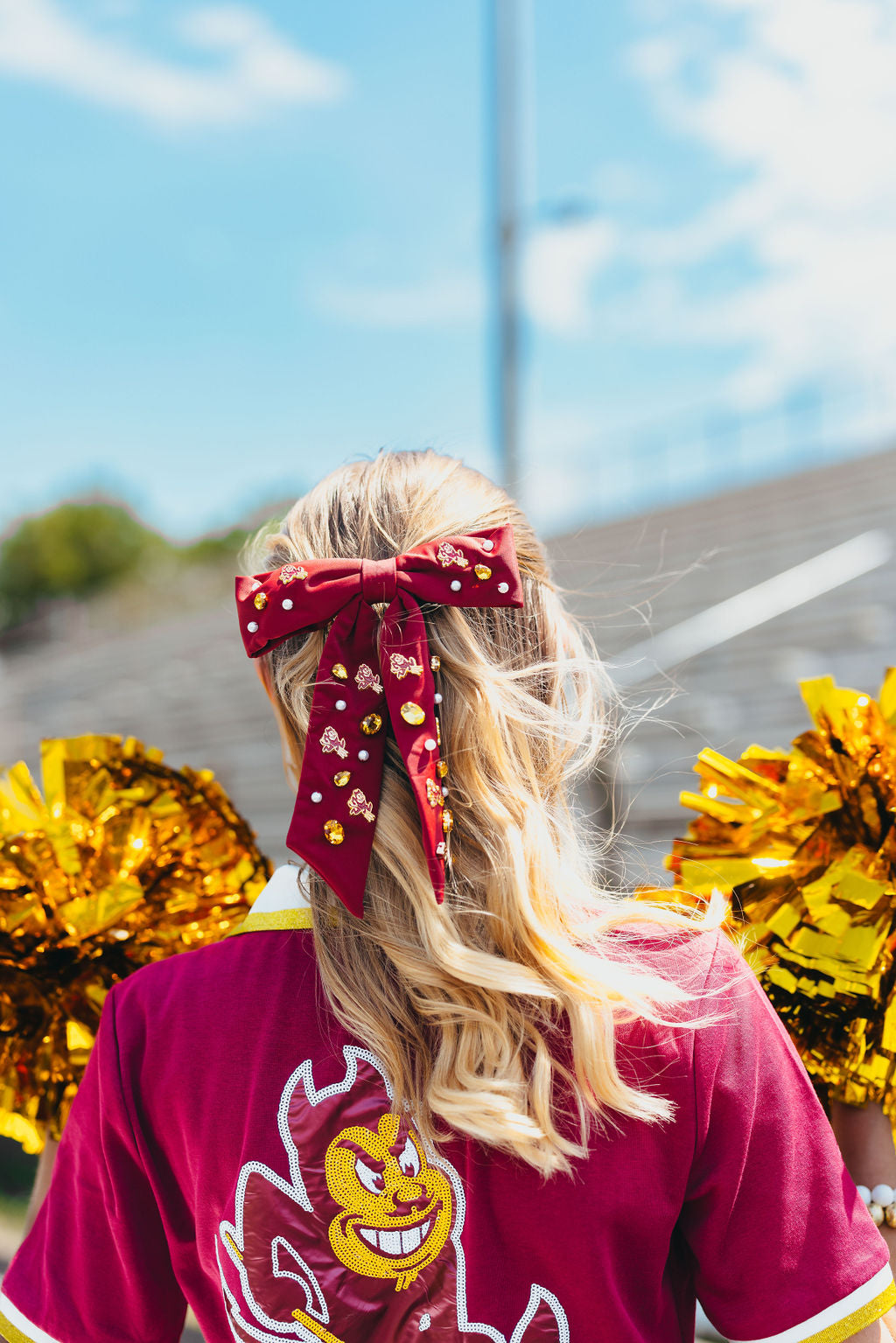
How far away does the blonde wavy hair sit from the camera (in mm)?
920

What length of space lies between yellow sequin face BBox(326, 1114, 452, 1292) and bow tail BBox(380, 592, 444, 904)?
0.70 feet

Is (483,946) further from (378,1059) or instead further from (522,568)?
(522,568)

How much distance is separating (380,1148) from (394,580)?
486mm

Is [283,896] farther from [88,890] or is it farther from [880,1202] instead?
[880,1202]

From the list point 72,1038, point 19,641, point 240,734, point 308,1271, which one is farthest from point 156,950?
point 19,641

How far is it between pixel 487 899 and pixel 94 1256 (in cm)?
56

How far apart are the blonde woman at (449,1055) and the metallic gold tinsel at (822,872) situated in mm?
249

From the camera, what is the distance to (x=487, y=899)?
3.18 ft

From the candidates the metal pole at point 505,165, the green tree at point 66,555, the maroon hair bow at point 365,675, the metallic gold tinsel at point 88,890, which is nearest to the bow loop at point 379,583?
the maroon hair bow at point 365,675

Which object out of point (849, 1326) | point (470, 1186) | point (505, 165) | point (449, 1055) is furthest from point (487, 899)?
point (505, 165)

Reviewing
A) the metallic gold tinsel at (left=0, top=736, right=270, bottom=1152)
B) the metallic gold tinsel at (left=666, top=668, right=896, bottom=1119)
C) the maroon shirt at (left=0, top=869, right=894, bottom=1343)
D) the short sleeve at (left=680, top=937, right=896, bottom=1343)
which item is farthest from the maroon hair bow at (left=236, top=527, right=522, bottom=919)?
the metallic gold tinsel at (left=0, top=736, right=270, bottom=1152)

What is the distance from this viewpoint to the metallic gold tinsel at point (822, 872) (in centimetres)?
119

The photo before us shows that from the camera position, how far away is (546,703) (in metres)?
1.07

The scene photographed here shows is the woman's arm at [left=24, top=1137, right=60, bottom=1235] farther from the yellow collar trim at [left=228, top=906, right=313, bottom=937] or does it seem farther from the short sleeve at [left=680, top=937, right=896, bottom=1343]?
the short sleeve at [left=680, top=937, right=896, bottom=1343]
